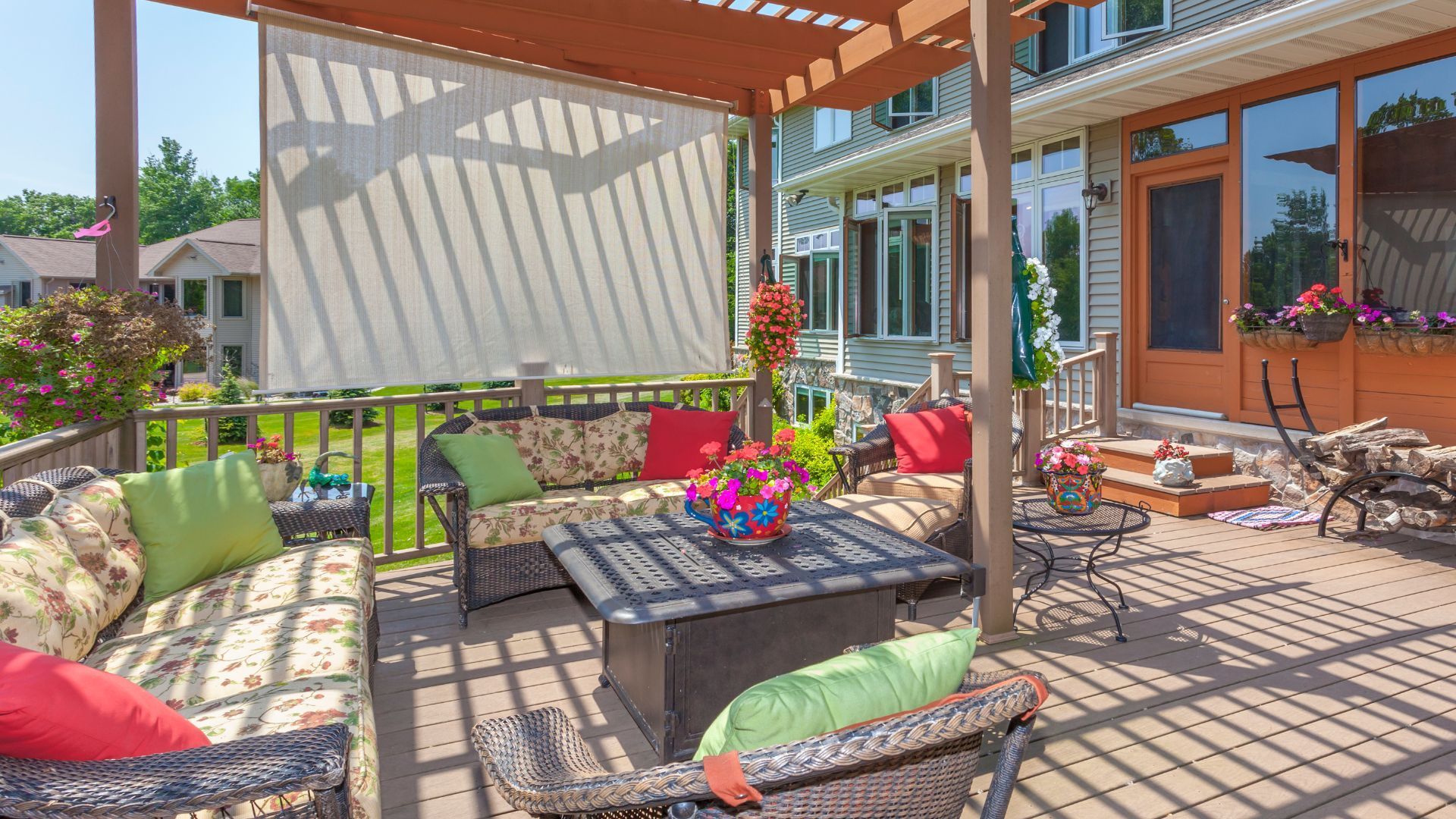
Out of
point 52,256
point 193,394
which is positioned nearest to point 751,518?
point 193,394

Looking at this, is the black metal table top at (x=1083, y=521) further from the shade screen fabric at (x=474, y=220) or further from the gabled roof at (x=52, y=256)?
the gabled roof at (x=52, y=256)

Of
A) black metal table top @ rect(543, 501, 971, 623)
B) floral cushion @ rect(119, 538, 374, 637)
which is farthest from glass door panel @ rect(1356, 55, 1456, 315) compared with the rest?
floral cushion @ rect(119, 538, 374, 637)

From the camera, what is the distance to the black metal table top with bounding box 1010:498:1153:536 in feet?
11.3

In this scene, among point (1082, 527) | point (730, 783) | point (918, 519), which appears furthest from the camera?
point (918, 519)

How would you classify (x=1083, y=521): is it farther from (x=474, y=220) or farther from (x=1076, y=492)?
(x=474, y=220)

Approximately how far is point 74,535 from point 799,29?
3879mm

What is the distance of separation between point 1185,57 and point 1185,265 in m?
1.72

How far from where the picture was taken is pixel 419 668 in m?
3.23

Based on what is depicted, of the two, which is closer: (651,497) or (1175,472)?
(651,497)

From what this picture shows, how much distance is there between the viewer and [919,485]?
4438 millimetres

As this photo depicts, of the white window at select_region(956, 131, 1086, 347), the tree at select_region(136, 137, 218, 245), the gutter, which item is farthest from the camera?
the tree at select_region(136, 137, 218, 245)

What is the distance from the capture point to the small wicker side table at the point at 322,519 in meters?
3.29

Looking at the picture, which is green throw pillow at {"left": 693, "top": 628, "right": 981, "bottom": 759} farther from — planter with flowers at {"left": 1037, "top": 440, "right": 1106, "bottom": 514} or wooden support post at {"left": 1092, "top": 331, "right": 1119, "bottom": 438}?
wooden support post at {"left": 1092, "top": 331, "right": 1119, "bottom": 438}

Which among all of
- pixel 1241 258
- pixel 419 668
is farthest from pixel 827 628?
pixel 1241 258
